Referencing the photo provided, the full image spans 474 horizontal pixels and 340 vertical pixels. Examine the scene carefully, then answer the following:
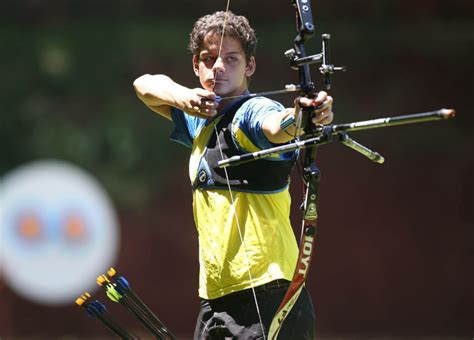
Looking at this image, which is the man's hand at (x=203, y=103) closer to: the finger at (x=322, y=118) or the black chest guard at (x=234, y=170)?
the black chest guard at (x=234, y=170)

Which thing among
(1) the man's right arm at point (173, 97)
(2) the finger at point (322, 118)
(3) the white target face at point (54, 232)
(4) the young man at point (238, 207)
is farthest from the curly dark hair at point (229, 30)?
(3) the white target face at point (54, 232)

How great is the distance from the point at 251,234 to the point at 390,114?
11.9ft

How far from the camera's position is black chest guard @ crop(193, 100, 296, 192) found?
239 cm

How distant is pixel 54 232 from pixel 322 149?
1738 mm

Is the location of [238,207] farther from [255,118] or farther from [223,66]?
[223,66]

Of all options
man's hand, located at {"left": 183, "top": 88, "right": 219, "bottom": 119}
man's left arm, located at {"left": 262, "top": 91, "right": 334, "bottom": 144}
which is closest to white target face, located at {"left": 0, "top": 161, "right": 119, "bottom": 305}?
man's hand, located at {"left": 183, "top": 88, "right": 219, "bottom": 119}

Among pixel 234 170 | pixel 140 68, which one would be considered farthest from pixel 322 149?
pixel 234 170

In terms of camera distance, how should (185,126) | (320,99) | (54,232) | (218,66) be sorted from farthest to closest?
(54,232) < (185,126) < (218,66) < (320,99)

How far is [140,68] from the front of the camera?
5.84 meters

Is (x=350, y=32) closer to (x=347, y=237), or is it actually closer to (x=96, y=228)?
(x=347, y=237)

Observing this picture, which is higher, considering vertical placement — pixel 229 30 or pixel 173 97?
pixel 229 30

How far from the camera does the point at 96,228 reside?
18.9 ft

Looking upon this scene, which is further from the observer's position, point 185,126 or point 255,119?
point 185,126

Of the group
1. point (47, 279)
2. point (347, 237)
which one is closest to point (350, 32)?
point (347, 237)
